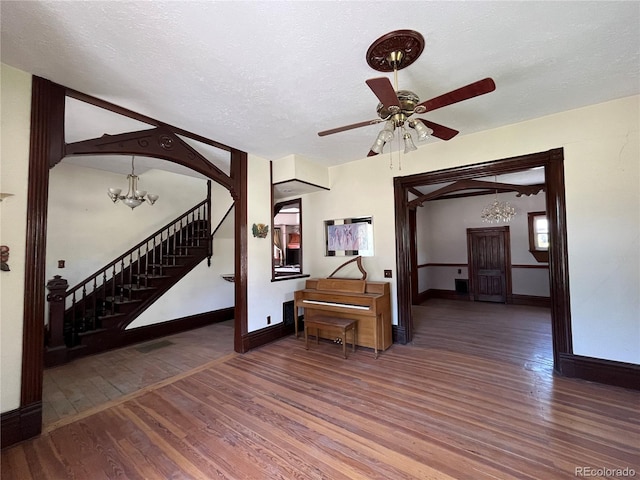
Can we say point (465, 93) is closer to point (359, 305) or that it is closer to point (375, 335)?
point (359, 305)

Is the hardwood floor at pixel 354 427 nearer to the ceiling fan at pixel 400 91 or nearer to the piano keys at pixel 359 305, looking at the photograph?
the piano keys at pixel 359 305

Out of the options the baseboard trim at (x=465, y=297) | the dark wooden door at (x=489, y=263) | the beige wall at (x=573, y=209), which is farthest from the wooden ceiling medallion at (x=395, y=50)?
the dark wooden door at (x=489, y=263)

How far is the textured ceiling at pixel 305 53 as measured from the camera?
164cm

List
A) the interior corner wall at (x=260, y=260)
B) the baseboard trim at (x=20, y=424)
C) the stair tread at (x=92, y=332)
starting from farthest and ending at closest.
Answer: the interior corner wall at (x=260, y=260) → the stair tread at (x=92, y=332) → the baseboard trim at (x=20, y=424)

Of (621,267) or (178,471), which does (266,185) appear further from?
(621,267)

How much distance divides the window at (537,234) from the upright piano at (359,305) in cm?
489

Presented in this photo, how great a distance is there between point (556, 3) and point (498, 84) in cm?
83

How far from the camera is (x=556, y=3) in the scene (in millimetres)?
1634

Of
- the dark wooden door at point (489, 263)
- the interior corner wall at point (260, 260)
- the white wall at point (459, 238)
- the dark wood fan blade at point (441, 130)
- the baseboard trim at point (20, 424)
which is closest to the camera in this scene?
the baseboard trim at point (20, 424)

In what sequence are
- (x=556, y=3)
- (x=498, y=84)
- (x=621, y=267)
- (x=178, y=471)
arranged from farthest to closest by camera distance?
(x=621, y=267) < (x=498, y=84) < (x=178, y=471) < (x=556, y=3)

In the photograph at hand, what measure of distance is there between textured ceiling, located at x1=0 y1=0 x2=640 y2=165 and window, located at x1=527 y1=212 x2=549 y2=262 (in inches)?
178

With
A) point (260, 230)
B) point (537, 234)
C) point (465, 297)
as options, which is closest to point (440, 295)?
point (465, 297)

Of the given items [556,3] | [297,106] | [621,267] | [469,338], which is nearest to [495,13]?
[556,3]

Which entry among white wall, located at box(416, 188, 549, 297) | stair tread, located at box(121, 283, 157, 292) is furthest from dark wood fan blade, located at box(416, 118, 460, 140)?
white wall, located at box(416, 188, 549, 297)
